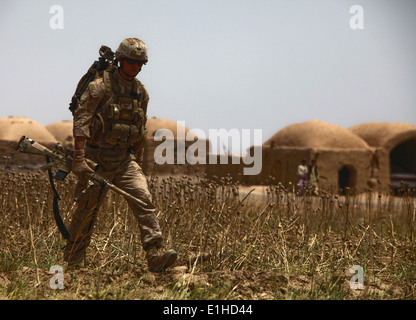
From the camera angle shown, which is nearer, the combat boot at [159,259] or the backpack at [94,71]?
the combat boot at [159,259]

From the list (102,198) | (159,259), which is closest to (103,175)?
(102,198)

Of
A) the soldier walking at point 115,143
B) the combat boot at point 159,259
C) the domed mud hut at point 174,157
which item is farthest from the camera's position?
the domed mud hut at point 174,157

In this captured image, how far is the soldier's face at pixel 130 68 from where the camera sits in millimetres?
3910

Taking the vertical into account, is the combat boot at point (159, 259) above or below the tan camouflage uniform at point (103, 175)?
below

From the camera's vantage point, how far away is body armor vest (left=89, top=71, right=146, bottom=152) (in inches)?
154

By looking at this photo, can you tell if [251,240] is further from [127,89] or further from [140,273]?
[127,89]

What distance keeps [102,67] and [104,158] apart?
30.7 inches

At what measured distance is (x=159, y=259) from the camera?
12.2 ft

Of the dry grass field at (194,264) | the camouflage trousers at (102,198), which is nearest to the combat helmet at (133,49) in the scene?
the camouflage trousers at (102,198)

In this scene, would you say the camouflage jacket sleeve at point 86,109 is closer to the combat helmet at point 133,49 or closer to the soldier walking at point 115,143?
the soldier walking at point 115,143

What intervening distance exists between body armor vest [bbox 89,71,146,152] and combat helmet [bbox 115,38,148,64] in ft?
0.81

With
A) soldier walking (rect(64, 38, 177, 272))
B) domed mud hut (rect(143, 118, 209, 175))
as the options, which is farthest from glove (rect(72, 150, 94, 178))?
domed mud hut (rect(143, 118, 209, 175))

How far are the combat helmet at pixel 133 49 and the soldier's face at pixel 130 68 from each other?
0.19ft

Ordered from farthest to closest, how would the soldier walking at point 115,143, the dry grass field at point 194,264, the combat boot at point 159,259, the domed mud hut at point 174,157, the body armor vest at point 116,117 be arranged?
the domed mud hut at point 174,157 < the body armor vest at point 116,117 < the soldier walking at point 115,143 < the combat boot at point 159,259 < the dry grass field at point 194,264
